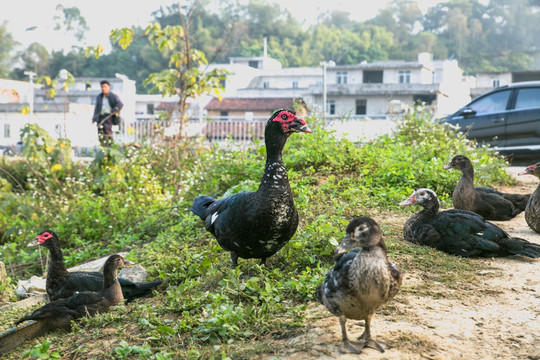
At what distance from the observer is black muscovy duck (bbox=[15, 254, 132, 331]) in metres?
4.77

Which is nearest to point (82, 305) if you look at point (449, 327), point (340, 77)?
point (449, 327)

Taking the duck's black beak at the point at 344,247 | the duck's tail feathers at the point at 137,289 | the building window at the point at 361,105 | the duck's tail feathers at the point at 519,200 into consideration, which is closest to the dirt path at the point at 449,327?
the duck's black beak at the point at 344,247

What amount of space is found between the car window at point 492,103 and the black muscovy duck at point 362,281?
11266 millimetres

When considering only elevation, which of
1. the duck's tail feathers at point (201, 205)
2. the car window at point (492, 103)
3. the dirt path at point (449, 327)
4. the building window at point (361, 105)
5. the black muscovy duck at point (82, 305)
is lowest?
the black muscovy duck at point (82, 305)

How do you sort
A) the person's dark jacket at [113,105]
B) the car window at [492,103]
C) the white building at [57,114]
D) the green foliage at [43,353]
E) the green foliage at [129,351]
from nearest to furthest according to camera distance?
the green foliage at [129,351], the green foliage at [43,353], the person's dark jacket at [113,105], the car window at [492,103], the white building at [57,114]

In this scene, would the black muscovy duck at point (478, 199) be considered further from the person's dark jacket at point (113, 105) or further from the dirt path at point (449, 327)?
the person's dark jacket at point (113, 105)

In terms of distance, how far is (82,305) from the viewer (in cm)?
493

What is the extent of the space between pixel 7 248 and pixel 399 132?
7.78m

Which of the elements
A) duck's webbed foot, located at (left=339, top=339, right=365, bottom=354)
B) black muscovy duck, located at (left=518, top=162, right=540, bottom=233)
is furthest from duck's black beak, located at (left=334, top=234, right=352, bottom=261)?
black muscovy duck, located at (left=518, top=162, right=540, bottom=233)

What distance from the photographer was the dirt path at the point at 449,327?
3389 mm

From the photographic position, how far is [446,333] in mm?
3639

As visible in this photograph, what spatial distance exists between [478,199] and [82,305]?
4890mm

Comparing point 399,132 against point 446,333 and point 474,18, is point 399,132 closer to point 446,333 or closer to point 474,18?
point 446,333

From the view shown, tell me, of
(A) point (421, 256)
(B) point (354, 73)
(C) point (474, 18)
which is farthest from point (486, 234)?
(C) point (474, 18)
